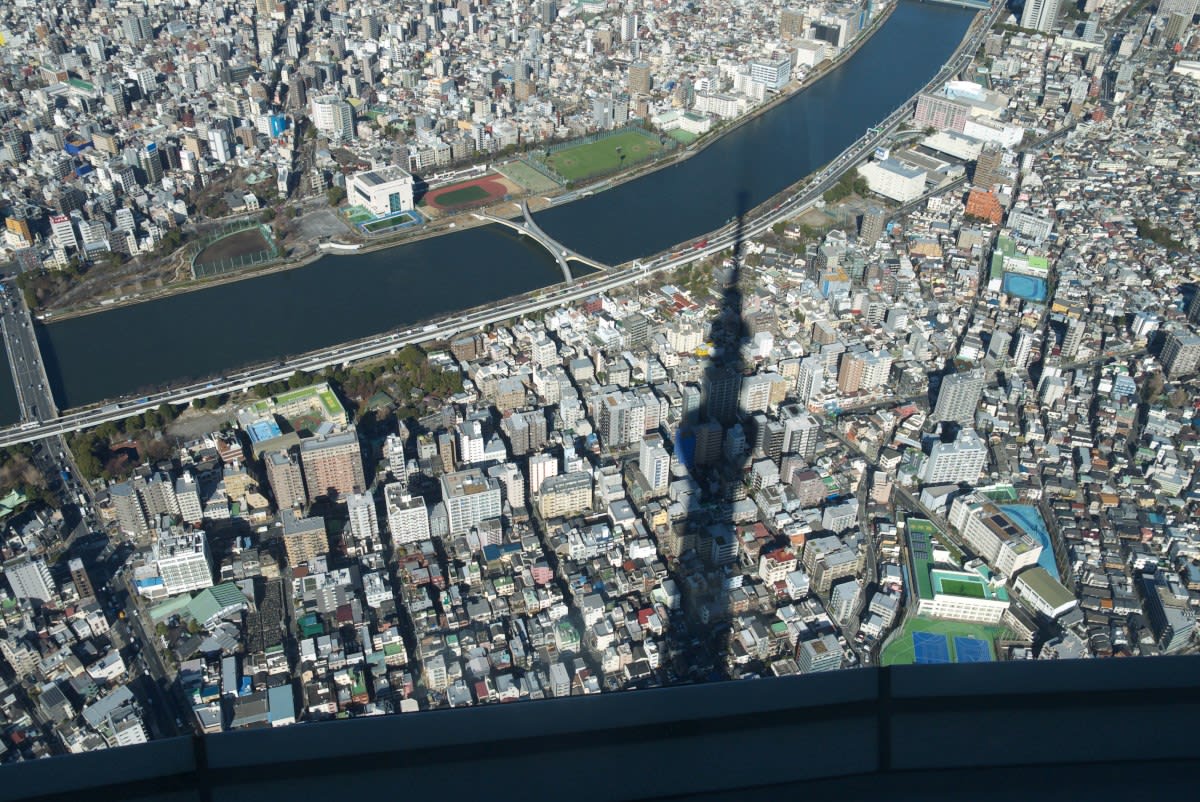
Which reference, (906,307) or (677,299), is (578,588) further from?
(906,307)

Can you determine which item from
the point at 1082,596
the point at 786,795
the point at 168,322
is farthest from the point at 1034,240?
the point at 786,795

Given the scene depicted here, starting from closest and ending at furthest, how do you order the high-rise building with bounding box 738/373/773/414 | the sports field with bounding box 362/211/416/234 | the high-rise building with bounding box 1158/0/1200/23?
1. the high-rise building with bounding box 738/373/773/414
2. the sports field with bounding box 362/211/416/234
3. the high-rise building with bounding box 1158/0/1200/23

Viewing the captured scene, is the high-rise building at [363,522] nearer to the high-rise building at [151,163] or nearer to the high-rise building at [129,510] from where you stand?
the high-rise building at [129,510]

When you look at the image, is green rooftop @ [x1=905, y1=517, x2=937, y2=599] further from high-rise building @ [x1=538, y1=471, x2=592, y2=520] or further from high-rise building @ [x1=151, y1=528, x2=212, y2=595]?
high-rise building @ [x1=151, y1=528, x2=212, y2=595]

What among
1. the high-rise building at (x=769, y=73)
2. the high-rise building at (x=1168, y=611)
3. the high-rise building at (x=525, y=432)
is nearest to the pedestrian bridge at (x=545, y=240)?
the high-rise building at (x=525, y=432)

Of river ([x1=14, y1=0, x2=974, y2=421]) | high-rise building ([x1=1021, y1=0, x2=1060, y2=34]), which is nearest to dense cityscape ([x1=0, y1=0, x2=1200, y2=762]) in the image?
river ([x1=14, y1=0, x2=974, y2=421])

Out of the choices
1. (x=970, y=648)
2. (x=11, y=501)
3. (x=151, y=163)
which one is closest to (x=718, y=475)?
(x=970, y=648)
